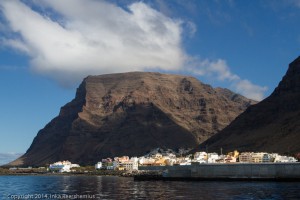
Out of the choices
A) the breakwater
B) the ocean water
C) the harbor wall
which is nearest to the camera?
the ocean water

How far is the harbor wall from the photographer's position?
5723 inches

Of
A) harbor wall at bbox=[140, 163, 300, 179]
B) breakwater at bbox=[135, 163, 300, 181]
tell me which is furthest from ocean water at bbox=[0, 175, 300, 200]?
harbor wall at bbox=[140, 163, 300, 179]

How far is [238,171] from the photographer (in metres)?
157

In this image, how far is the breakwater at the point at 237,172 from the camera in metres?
145

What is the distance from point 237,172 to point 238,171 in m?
0.49

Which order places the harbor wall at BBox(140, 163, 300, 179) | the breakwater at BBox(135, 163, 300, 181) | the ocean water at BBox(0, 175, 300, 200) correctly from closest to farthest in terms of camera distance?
the ocean water at BBox(0, 175, 300, 200)
the breakwater at BBox(135, 163, 300, 181)
the harbor wall at BBox(140, 163, 300, 179)

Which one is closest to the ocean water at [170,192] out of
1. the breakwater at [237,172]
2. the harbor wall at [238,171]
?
the breakwater at [237,172]

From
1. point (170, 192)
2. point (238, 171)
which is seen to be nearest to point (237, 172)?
point (238, 171)

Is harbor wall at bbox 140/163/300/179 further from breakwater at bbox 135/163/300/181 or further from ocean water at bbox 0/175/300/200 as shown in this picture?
ocean water at bbox 0/175/300/200

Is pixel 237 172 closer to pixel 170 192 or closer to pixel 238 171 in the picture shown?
pixel 238 171

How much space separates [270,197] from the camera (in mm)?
83375

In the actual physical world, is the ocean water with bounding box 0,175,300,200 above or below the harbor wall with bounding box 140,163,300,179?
below

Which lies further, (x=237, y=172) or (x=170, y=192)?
(x=237, y=172)

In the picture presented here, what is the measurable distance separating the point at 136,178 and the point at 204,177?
29.3 m
